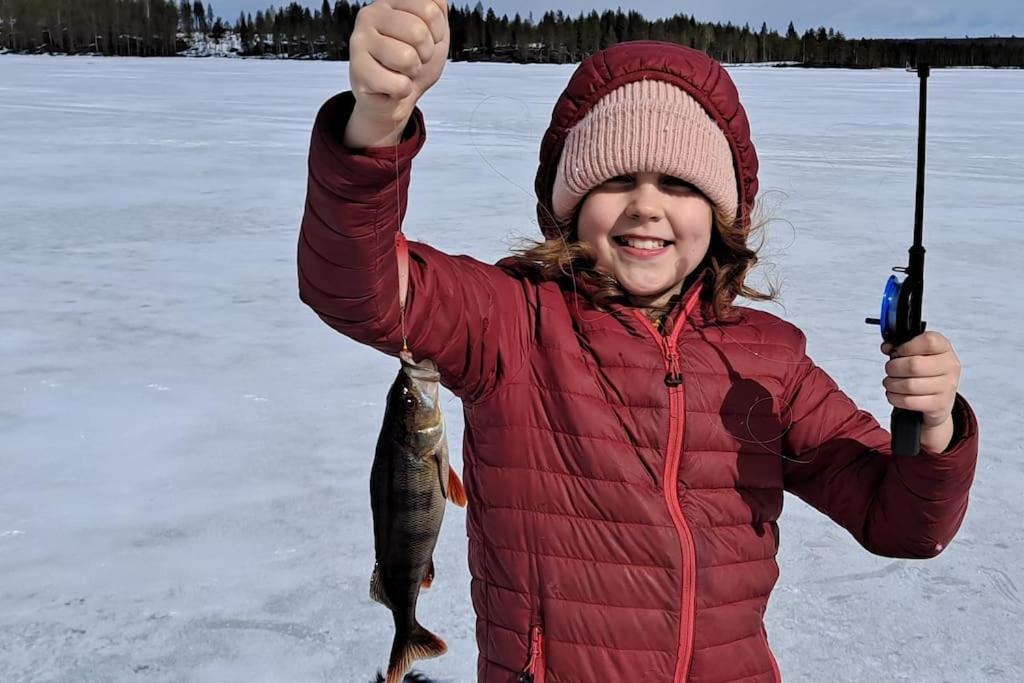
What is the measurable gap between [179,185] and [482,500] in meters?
9.50

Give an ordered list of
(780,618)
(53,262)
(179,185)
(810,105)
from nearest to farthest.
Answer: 1. (780,618)
2. (53,262)
3. (179,185)
4. (810,105)

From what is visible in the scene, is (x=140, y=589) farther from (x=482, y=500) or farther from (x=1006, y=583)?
(x=1006, y=583)

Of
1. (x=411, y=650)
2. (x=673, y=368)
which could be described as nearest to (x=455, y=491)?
(x=411, y=650)

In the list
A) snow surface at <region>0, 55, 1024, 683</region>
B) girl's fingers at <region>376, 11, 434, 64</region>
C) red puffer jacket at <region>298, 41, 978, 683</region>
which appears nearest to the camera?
girl's fingers at <region>376, 11, 434, 64</region>

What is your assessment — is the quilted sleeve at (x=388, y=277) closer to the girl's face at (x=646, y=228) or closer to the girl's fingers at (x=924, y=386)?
the girl's face at (x=646, y=228)

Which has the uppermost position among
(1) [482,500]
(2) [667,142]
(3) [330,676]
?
(2) [667,142]

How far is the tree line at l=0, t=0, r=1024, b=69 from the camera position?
1489 inches

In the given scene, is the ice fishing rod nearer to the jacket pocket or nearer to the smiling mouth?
the smiling mouth

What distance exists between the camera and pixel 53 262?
684cm

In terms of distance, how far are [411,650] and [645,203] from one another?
0.93 m

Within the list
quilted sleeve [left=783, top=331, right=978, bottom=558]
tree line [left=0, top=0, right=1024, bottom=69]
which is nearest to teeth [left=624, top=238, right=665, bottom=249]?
quilted sleeve [left=783, top=331, right=978, bottom=558]

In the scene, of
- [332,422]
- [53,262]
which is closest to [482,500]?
[332,422]

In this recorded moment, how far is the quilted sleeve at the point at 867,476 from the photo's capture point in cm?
179

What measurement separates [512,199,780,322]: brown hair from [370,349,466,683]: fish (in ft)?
1.24
